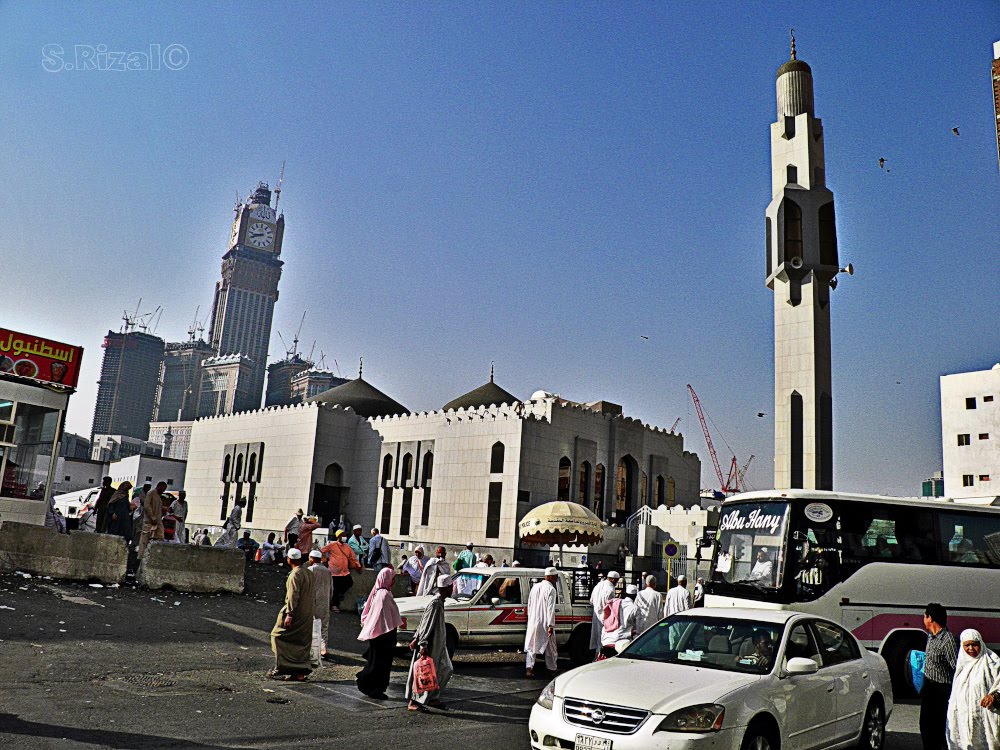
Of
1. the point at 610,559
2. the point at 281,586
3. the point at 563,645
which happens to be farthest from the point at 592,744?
the point at 610,559

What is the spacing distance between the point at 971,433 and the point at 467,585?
173ft

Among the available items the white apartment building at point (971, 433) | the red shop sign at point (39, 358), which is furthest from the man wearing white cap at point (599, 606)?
the white apartment building at point (971, 433)

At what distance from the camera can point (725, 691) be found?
20.1 feet

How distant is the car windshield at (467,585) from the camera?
1357 centimetres

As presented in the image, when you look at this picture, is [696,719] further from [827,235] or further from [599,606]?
[827,235]

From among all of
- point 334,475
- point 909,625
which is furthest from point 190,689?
point 334,475

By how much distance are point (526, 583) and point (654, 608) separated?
2.30 meters

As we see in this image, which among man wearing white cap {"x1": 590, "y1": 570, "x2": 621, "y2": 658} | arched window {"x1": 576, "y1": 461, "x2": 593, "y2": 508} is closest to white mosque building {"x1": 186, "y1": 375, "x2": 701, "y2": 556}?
arched window {"x1": 576, "y1": 461, "x2": 593, "y2": 508}

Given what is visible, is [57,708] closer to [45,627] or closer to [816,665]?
[45,627]

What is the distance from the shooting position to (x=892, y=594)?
12641mm

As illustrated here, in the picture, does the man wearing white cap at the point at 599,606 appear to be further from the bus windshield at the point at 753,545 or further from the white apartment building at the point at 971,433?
the white apartment building at the point at 971,433

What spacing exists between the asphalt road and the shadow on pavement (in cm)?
2

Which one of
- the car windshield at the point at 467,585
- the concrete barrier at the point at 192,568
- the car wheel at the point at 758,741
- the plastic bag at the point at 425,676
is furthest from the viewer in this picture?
the concrete barrier at the point at 192,568

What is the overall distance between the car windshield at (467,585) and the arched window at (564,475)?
25.0 meters
